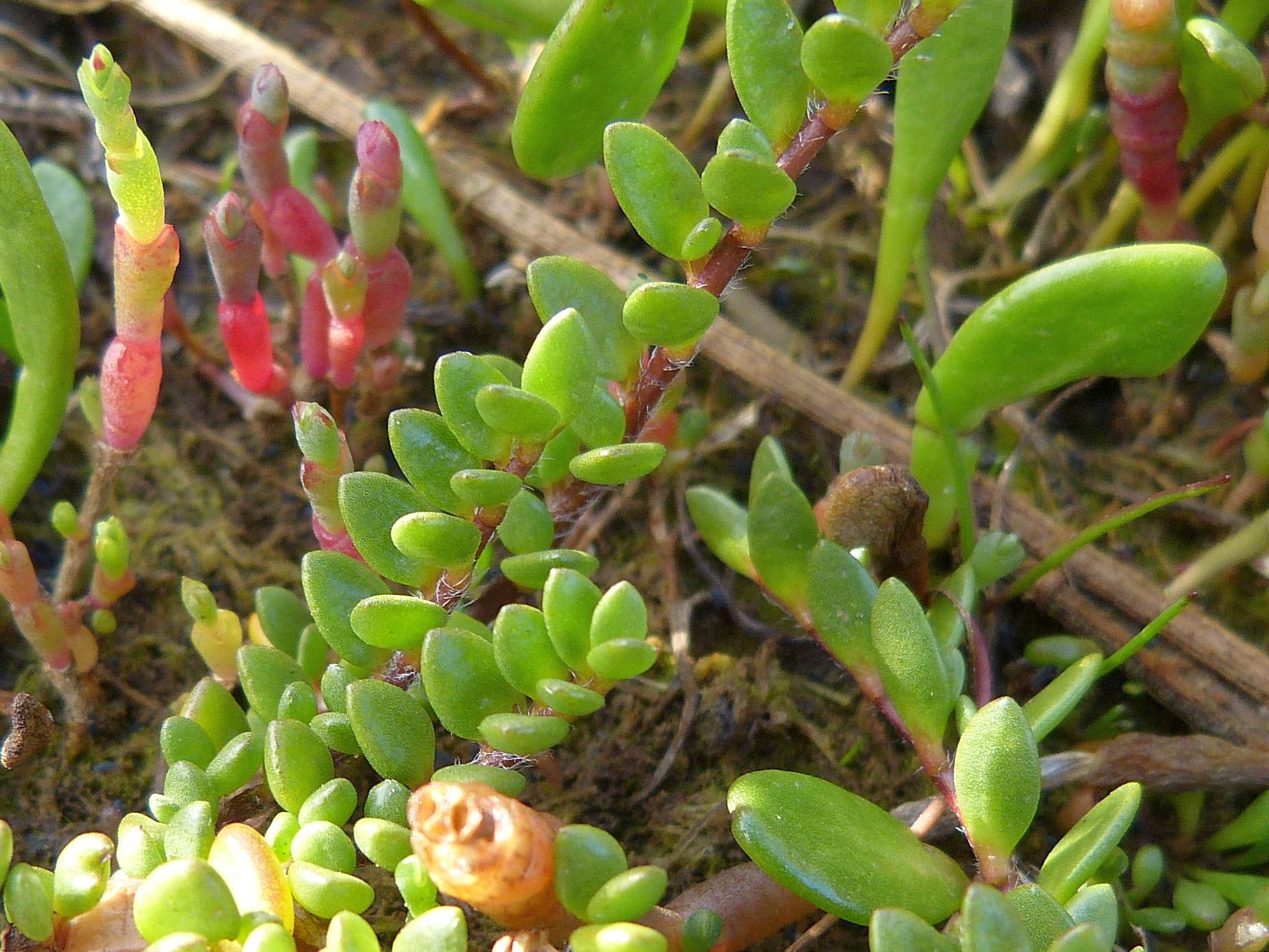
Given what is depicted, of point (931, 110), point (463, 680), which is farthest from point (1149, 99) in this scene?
point (463, 680)

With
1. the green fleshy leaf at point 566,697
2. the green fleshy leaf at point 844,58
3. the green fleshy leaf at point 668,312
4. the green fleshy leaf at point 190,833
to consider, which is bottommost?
the green fleshy leaf at point 190,833

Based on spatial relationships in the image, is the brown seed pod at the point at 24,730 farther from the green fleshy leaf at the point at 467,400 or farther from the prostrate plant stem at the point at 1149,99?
the prostrate plant stem at the point at 1149,99

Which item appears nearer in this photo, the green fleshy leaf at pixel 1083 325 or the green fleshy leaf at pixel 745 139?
the green fleshy leaf at pixel 745 139

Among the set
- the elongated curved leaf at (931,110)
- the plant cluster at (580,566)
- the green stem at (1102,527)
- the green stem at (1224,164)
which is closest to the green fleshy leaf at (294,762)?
the plant cluster at (580,566)

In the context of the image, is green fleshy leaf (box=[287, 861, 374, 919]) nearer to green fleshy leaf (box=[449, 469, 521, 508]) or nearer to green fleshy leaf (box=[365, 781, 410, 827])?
green fleshy leaf (box=[365, 781, 410, 827])

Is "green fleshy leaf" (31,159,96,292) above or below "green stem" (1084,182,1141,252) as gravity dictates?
below

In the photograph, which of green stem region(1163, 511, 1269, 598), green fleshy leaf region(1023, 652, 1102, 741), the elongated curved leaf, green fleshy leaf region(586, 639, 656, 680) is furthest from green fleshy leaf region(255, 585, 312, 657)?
green stem region(1163, 511, 1269, 598)
